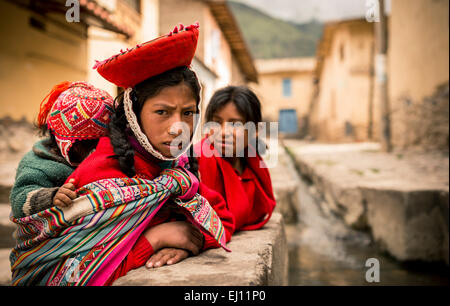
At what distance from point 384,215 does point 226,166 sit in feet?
8.17

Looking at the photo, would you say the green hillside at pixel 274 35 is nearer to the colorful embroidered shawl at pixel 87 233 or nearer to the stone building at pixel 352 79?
the stone building at pixel 352 79

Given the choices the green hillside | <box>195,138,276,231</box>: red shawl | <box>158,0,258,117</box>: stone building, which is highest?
the green hillside

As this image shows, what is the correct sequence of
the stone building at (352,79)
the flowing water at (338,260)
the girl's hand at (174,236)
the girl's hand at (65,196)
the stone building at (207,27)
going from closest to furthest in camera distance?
1. the girl's hand at (65,196)
2. the girl's hand at (174,236)
3. the flowing water at (338,260)
4. the stone building at (207,27)
5. the stone building at (352,79)

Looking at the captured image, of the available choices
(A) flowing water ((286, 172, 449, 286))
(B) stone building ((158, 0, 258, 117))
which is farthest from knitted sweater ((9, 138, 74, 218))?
(B) stone building ((158, 0, 258, 117))

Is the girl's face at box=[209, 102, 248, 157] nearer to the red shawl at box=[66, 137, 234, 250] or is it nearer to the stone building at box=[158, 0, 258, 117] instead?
the red shawl at box=[66, 137, 234, 250]

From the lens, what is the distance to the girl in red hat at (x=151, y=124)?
124cm

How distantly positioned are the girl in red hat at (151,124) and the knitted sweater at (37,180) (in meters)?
0.13

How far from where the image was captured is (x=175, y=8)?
402 inches

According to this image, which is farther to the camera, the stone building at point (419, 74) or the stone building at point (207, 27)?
the stone building at point (207, 27)

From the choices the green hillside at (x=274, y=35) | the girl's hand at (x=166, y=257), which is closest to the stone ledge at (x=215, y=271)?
the girl's hand at (x=166, y=257)

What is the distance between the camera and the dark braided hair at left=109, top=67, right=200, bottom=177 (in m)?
1.27

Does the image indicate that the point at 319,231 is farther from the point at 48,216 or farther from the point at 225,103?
the point at 48,216

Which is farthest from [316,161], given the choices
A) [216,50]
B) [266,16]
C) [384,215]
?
[266,16]

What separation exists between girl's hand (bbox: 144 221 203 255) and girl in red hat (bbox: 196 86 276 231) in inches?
20.5
